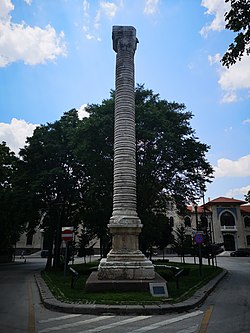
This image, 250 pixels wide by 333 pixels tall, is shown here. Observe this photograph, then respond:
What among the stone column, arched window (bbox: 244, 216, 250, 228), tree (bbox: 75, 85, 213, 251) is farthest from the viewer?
arched window (bbox: 244, 216, 250, 228)

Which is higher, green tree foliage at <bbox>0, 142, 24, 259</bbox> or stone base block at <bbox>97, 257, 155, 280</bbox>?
green tree foliage at <bbox>0, 142, 24, 259</bbox>

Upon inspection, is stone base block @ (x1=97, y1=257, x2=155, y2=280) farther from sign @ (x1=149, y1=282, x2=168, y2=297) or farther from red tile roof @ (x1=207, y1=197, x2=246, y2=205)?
red tile roof @ (x1=207, y1=197, x2=246, y2=205)

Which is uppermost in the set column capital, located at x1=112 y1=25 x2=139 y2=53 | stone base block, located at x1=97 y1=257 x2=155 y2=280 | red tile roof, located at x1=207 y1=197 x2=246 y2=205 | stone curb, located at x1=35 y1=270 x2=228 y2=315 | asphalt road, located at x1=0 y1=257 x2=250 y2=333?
column capital, located at x1=112 y1=25 x2=139 y2=53

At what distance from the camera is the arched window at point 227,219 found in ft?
193

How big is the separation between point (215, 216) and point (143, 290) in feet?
167

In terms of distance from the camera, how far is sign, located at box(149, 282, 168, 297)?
33.9 feet

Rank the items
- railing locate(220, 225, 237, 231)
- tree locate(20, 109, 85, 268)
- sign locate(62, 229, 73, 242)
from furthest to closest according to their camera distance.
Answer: railing locate(220, 225, 237, 231)
tree locate(20, 109, 85, 268)
sign locate(62, 229, 73, 242)

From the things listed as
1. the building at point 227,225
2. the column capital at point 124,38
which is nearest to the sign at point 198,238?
the column capital at point 124,38

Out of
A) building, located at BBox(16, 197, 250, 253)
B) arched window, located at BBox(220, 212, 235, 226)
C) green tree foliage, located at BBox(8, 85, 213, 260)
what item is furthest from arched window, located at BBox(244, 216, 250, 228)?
green tree foliage, located at BBox(8, 85, 213, 260)

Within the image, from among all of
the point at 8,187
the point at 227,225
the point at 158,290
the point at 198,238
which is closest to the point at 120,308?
the point at 158,290

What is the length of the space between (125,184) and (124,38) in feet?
27.2

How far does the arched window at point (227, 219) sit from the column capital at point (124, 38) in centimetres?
4925

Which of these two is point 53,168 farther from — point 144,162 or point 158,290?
point 158,290

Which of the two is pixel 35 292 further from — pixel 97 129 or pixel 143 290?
pixel 97 129
